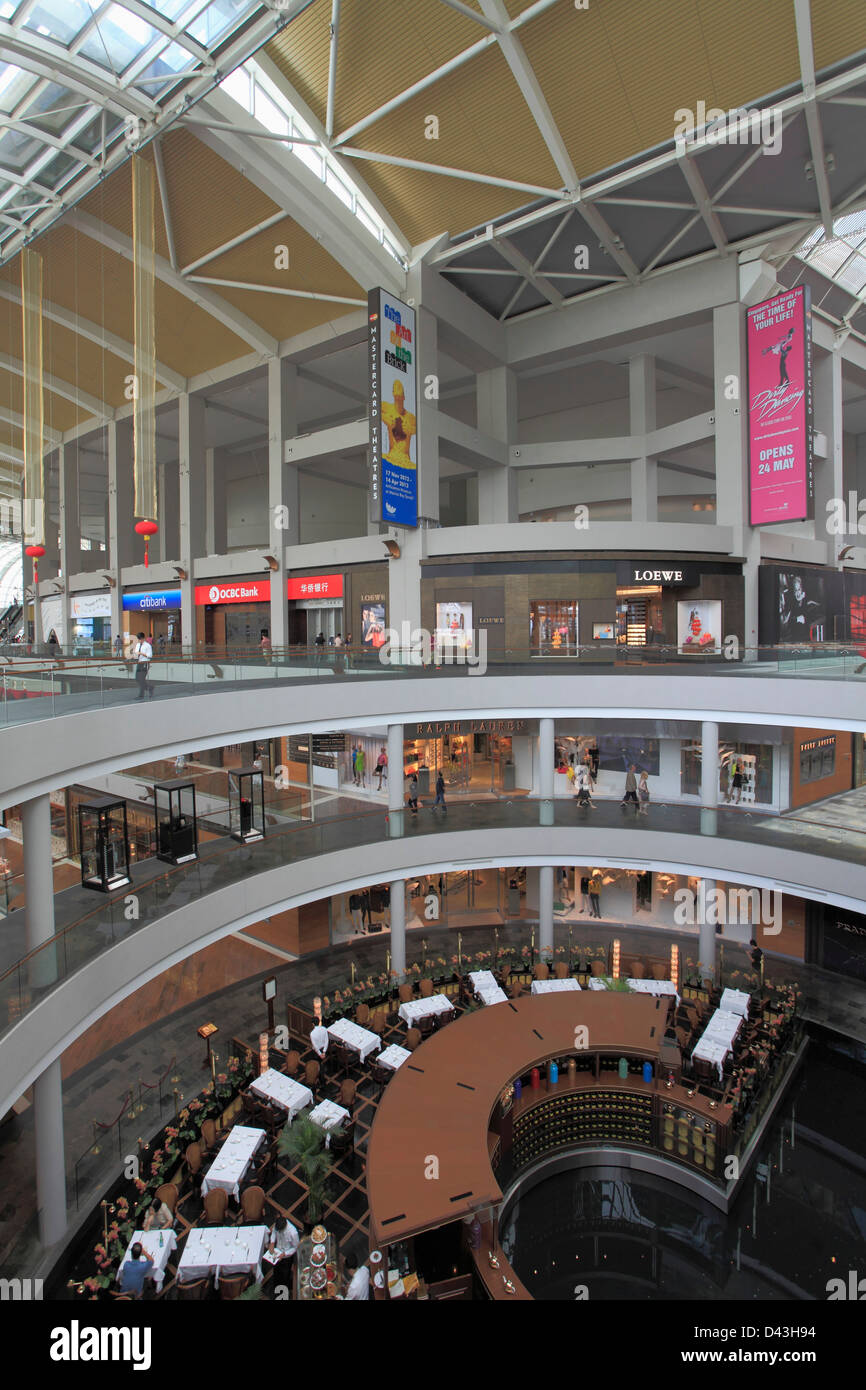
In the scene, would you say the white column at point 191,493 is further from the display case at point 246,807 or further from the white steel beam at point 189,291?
the display case at point 246,807

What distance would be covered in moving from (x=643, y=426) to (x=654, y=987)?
16231mm

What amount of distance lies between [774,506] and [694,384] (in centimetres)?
836

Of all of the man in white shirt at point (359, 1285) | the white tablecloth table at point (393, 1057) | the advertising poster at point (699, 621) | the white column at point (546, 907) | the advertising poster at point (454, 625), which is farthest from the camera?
the advertising poster at point (454, 625)

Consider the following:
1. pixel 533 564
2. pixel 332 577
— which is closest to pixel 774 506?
pixel 533 564

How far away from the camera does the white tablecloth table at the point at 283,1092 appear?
11.1m

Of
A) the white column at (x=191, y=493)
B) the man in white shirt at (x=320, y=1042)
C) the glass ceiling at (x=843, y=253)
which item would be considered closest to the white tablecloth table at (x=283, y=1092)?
the man in white shirt at (x=320, y=1042)

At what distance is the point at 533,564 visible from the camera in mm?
19719

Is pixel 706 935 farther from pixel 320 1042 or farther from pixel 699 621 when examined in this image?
pixel 699 621

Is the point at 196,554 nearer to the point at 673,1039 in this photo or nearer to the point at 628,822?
the point at 628,822

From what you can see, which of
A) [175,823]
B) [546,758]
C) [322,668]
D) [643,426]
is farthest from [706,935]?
[643,426]

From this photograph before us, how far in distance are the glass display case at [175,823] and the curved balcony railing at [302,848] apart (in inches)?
10.6

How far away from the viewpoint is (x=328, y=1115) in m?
10.8

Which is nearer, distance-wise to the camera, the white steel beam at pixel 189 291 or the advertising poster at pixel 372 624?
the white steel beam at pixel 189 291

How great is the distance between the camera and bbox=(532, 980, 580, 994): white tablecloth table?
1394cm
